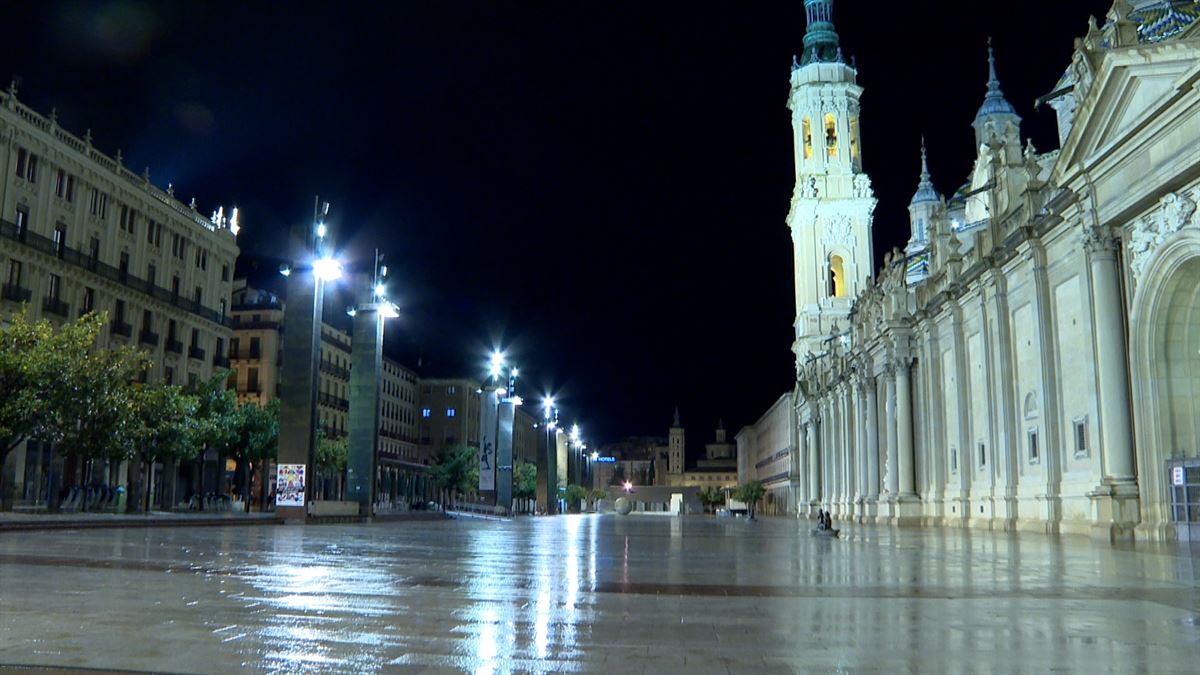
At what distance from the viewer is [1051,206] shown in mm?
32594

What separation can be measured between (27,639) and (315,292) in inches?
1136

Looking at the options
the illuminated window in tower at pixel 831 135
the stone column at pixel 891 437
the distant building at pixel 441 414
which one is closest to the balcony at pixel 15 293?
the stone column at pixel 891 437

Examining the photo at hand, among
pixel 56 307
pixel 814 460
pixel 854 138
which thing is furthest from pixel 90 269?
pixel 854 138

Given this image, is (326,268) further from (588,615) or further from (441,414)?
(441,414)

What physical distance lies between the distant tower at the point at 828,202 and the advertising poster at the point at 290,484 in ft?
210

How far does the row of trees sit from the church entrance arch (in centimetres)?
3678

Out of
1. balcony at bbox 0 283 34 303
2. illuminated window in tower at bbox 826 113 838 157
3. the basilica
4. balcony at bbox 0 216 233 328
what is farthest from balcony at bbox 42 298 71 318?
illuminated window in tower at bbox 826 113 838 157

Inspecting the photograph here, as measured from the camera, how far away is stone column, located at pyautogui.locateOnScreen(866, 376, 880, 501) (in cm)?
5841

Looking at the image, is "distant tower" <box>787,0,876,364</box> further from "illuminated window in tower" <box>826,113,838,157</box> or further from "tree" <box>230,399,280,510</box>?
"tree" <box>230,399,280,510</box>

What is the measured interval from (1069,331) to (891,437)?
21113 mm

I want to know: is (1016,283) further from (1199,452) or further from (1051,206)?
(1199,452)

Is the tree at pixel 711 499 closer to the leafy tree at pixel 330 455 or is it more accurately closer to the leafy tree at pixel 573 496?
the leafy tree at pixel 573 496

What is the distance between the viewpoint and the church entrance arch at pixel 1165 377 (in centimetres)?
2689

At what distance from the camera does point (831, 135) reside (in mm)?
93750
